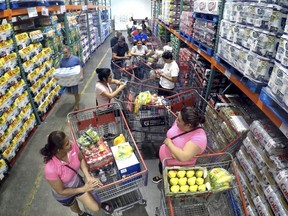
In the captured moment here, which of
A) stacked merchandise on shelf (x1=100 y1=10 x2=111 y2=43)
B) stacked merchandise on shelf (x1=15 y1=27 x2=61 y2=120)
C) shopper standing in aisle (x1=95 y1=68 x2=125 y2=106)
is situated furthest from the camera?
stacked merchandise on shelf (x1=100 y1=10 x2=111 y2=43)

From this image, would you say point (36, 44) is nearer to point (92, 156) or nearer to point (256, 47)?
point (92, 156)

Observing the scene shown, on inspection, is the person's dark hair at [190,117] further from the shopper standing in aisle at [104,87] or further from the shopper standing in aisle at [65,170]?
the shopper standing in aisle at [104,87]

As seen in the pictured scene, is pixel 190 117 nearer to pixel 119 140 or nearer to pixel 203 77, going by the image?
pixel 119 140

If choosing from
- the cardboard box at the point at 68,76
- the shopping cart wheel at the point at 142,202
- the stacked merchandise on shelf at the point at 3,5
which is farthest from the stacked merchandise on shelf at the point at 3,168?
the stacked merchandise on shelf at the point at 3,5

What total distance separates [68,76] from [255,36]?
4233 millimetres

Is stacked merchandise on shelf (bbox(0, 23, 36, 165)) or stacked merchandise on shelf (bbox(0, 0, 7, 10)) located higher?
stacked merchandise on shelf (bbox(0, 0, 7, 10))

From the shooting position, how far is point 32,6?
4.98 m

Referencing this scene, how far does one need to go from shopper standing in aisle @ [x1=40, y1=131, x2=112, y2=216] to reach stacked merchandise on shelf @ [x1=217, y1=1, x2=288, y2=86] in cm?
226

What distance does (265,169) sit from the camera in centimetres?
243

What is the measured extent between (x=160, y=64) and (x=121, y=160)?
5437 mm

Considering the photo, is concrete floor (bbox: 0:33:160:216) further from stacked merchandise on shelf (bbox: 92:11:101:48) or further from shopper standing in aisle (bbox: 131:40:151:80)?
stacked merchandise on shelf (bbox: 92:11:101:48)

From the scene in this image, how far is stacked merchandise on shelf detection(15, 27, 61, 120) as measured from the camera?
4.80 meters

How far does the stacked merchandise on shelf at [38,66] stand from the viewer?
480 centimetres

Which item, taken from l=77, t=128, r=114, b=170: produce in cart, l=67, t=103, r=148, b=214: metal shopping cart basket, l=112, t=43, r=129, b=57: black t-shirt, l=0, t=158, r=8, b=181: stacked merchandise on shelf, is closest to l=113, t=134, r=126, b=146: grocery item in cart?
l=67, t=103, r=148, b=214: metal shopping cart basket
